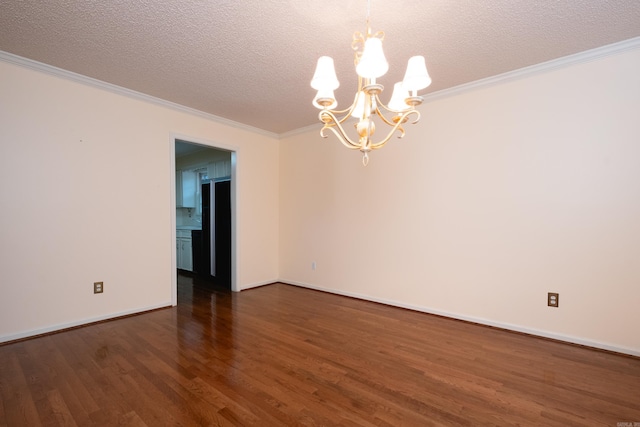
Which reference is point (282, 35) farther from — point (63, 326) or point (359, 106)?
point (63, 326)

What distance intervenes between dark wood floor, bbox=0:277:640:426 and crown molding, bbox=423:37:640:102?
99.0 inches

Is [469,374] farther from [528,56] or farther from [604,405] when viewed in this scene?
[528,56]

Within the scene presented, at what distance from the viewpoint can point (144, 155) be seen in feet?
11.1

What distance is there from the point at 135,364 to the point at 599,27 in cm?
436

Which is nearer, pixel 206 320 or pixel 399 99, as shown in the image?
pixel 399 99

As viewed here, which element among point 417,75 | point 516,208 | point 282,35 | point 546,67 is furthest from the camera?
point 516,208

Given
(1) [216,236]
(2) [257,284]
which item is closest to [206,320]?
(2) [257,284]

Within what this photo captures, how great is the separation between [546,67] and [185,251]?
6.27 m

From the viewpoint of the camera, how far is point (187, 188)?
6.24m

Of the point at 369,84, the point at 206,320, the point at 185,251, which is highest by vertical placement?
the point at 369,84

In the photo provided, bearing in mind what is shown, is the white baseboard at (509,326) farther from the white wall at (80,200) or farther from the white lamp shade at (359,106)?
the white wall at (80,200)

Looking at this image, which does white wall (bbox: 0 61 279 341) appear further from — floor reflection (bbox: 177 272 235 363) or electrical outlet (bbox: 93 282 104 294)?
floor reflection (bbox: 177 272 235 363)

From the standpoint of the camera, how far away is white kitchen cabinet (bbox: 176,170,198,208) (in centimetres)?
611

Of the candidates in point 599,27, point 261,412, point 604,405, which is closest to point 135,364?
point 261,412
